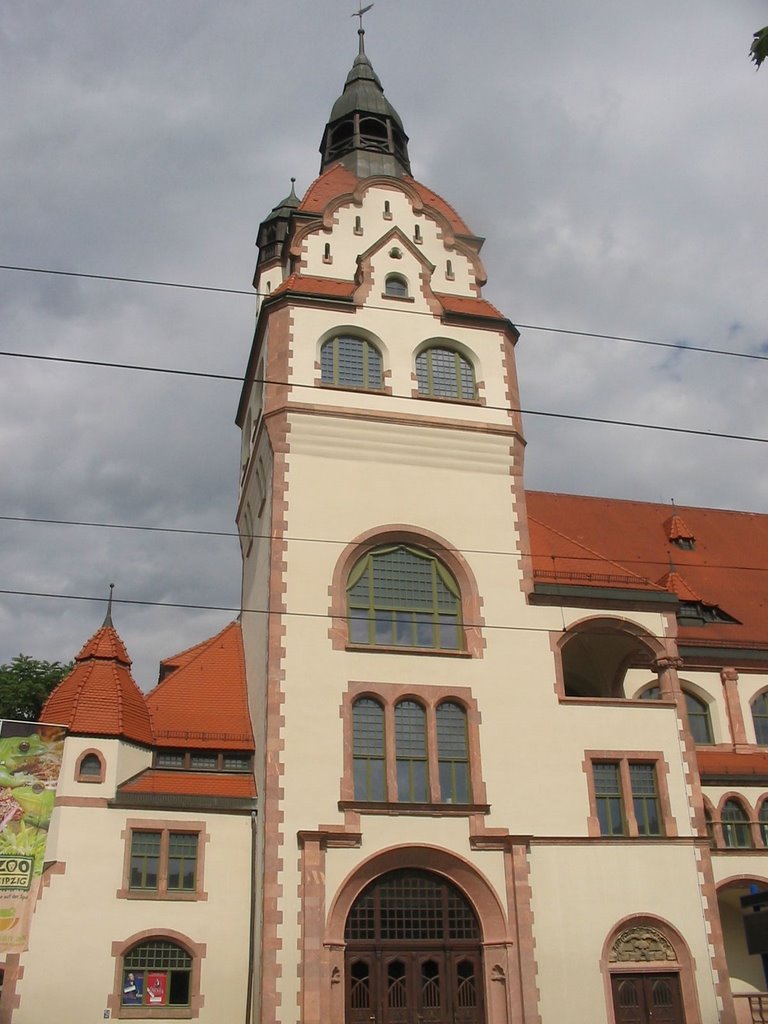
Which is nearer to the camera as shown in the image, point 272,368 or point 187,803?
point 187,803

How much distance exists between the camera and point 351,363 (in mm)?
26438

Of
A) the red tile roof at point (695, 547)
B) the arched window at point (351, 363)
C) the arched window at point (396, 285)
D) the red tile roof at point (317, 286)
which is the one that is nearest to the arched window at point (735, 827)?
the red tile roof at point (695, 547)

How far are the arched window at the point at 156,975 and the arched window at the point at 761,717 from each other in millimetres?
16567

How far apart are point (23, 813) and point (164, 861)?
3.07m

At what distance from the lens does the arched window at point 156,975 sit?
2011cm

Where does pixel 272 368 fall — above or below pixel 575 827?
above

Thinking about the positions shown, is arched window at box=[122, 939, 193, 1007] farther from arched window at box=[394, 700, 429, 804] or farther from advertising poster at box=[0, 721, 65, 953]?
arched window at box=[394, 700, 429, 804]

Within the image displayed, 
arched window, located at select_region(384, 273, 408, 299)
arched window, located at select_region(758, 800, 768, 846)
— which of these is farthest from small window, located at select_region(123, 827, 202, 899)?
arched window, located at select_region(384, 273, 408, 299)

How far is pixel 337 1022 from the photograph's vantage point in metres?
19.5

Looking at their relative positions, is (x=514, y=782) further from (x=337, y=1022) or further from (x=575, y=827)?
(x=337, y=1022)

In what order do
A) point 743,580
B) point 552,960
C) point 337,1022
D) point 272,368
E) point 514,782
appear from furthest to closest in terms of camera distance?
point 743,580 → point 272,368 → point 514,782 → point 552,960 → point 337,1022

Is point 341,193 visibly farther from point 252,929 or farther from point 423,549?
point 252,929

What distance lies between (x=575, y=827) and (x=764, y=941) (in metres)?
4.33

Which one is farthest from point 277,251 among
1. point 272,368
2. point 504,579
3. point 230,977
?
point 230,977
